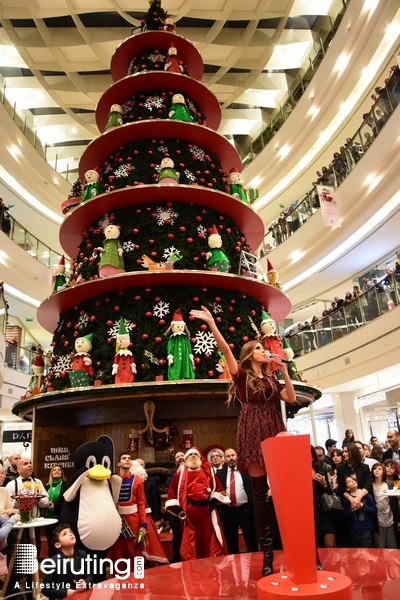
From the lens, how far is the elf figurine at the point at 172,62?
27.9 ft

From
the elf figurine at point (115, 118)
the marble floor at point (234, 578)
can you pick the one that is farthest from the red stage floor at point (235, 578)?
the elf figurine at point (115, 118)

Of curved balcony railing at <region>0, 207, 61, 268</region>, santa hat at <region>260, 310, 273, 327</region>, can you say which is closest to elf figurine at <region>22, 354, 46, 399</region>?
santa hat at <region>260, 310, 273, 327</region>

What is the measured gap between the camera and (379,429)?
53.2ft

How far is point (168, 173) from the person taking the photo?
7.18 meters

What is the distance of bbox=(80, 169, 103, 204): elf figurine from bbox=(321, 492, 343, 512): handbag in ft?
17.1

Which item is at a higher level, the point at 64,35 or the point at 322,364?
the point at 64,35

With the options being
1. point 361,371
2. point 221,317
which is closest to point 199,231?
point 221,317

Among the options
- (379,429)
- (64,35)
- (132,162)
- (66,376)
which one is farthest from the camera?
(64,35)

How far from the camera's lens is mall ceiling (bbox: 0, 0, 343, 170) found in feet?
52.6

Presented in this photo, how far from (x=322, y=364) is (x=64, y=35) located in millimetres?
14225

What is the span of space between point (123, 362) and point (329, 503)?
8.66 feet

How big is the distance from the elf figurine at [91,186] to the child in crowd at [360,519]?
5306mm

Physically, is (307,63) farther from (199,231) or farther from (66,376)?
(66,376)

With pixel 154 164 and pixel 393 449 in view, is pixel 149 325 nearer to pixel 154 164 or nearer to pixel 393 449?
pixel 154 164
